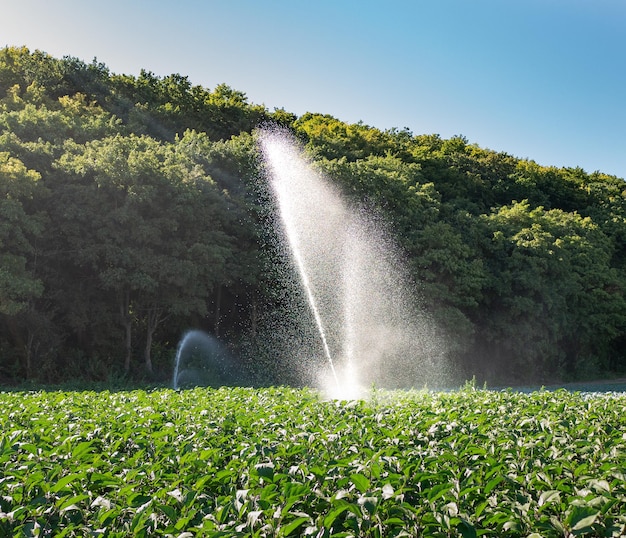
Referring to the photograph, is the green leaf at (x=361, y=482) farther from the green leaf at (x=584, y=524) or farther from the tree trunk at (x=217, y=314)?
the tree trunk at (x=217, y=314)

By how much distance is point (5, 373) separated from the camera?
61.1ft

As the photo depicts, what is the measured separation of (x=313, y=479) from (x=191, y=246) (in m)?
17.6

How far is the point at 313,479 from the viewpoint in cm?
271

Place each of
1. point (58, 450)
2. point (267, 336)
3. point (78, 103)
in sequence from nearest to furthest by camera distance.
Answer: point (58, 450)
point (267, 336)
point (78, 103)

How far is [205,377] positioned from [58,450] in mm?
17056

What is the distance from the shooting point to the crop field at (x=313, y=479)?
2.23 meters

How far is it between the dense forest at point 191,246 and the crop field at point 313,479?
1323 centimetres

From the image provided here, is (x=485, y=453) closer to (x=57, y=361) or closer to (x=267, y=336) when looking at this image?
(x=57, y=361)

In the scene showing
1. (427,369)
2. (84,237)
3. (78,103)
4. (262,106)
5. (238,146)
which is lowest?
(427,369)

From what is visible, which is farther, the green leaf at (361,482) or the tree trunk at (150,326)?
the tree trunk at (150,326)

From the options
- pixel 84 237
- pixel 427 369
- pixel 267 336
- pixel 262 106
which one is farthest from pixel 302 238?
pixel 262 106

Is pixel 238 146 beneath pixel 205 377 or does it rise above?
above

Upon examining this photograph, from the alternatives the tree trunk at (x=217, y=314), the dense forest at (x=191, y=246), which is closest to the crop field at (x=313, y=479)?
the dense forest at (x=191, y=246)

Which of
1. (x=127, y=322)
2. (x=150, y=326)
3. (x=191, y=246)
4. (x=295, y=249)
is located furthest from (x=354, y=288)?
(x=127, y=322)
